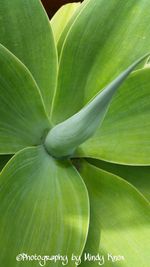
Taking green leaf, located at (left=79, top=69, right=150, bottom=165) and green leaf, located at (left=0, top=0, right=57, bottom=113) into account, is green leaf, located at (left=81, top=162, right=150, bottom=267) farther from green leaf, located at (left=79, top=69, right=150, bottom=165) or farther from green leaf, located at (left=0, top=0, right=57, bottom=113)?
green leaf, located at (left=0, top=0, right=57, bottom=113)

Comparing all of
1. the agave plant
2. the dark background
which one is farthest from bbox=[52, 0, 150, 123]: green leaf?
the dark background

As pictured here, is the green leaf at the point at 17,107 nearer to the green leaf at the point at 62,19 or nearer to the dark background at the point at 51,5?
the green leaf at the point at 62,19

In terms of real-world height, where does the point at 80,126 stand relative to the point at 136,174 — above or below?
above

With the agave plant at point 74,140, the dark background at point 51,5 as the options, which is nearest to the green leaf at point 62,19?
the agave plant at point 74,140

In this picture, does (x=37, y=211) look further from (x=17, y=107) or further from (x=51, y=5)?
(x=51, y=5)

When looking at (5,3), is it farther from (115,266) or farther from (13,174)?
(115,266)

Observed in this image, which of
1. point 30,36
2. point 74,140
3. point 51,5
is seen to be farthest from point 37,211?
point 51,5
